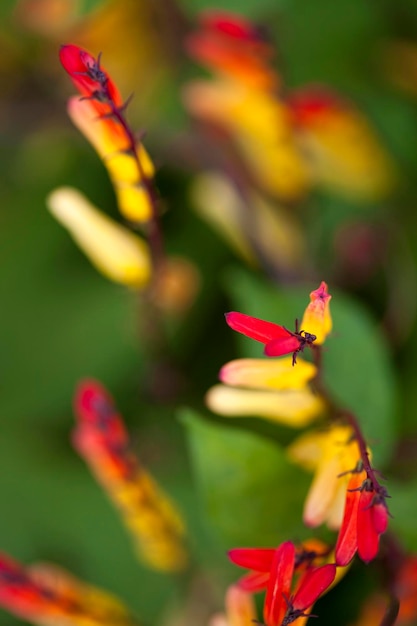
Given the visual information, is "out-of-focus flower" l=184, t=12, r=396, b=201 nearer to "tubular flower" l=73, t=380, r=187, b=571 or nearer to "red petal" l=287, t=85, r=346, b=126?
"red petal" l=287, t=85, r=346, b=126

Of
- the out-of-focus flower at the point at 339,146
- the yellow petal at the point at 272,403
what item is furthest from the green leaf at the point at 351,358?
the out-of-focus flower at the point at 339,146

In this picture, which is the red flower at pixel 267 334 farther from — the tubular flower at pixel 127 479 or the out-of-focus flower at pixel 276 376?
the tubular flower at pixel 127 479

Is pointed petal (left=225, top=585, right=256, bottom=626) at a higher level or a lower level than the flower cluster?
lower

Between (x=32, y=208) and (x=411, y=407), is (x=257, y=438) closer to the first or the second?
(x=411, y=407)

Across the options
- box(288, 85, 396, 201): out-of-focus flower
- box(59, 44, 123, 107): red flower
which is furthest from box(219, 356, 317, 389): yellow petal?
box(288, 85, 396, 201): out-of-focus flower

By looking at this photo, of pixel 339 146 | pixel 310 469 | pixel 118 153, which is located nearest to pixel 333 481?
pixel 310 469

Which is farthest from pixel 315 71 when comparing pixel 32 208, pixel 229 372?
pixel 229 372

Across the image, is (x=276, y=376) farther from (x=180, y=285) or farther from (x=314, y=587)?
(x=180, y=285)
